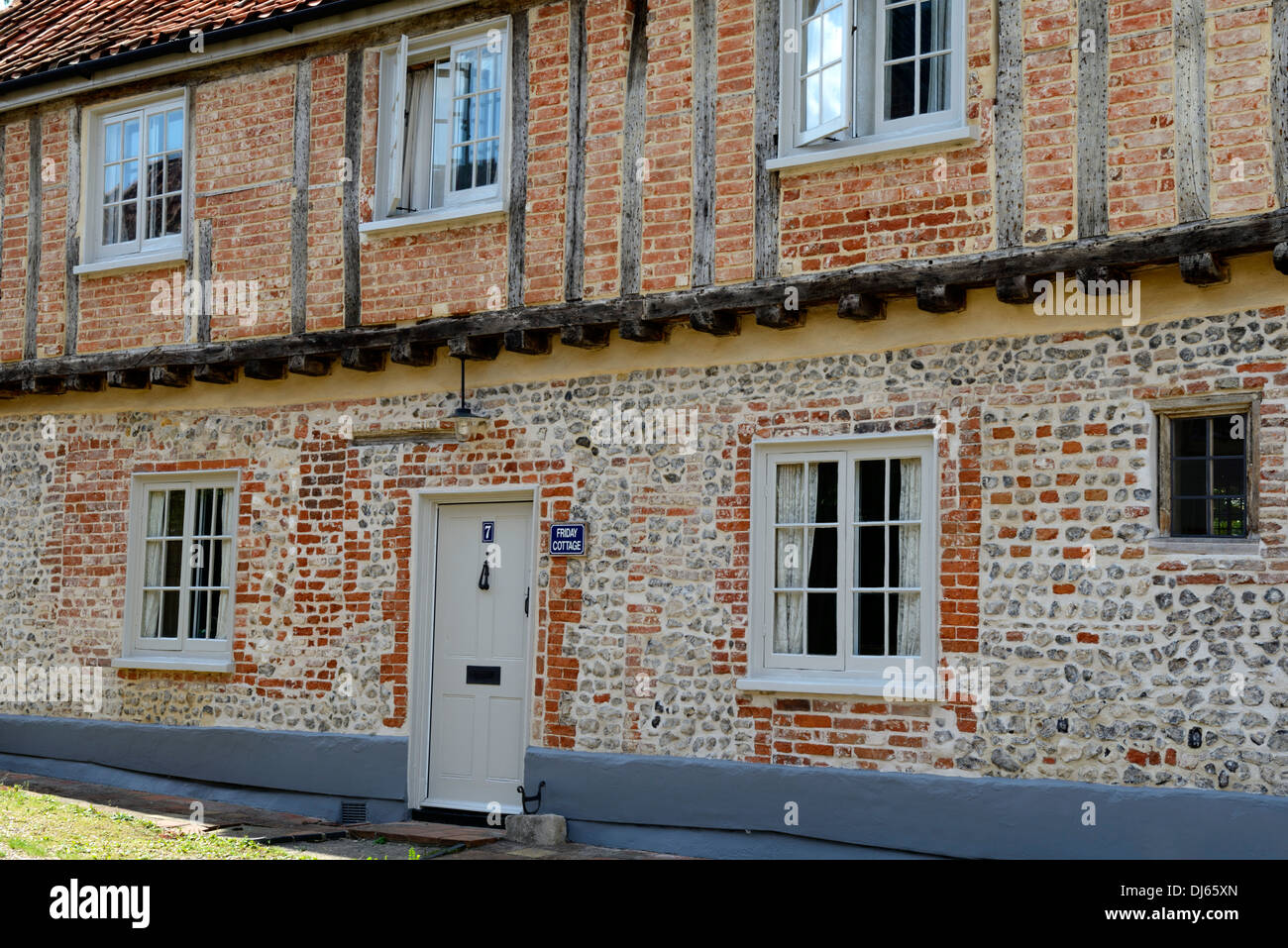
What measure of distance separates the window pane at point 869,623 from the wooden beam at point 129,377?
658cm

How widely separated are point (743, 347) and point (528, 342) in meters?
1.63

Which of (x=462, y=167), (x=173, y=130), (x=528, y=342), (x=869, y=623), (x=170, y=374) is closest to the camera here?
(x=869, y=623)

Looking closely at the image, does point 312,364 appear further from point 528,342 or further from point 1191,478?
point 1191,478

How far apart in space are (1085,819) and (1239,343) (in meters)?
2.74

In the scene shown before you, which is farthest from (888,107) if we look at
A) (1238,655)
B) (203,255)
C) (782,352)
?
(203,255)

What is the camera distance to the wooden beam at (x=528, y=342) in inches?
407

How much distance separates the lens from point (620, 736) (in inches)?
392

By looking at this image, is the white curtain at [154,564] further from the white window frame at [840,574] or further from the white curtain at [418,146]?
the white window frame at [840,574]

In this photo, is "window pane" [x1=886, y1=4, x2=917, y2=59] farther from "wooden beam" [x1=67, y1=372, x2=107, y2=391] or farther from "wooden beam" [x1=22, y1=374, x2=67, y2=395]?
"wooden beam" [x1=22, y1=374, x2=67, y2=395]

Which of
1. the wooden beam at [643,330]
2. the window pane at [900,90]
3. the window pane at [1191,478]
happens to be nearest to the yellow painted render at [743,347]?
the wooden beam at [643,330]

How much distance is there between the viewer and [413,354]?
10.9 metres

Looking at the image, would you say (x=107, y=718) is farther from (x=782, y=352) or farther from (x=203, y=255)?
(x=782, y=352)

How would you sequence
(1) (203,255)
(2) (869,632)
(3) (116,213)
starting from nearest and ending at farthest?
(2) (869,632)
(1) (203,255)
(3) (116,213)

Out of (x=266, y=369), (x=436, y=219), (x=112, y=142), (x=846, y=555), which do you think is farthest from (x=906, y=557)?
(x=112, y=142)
